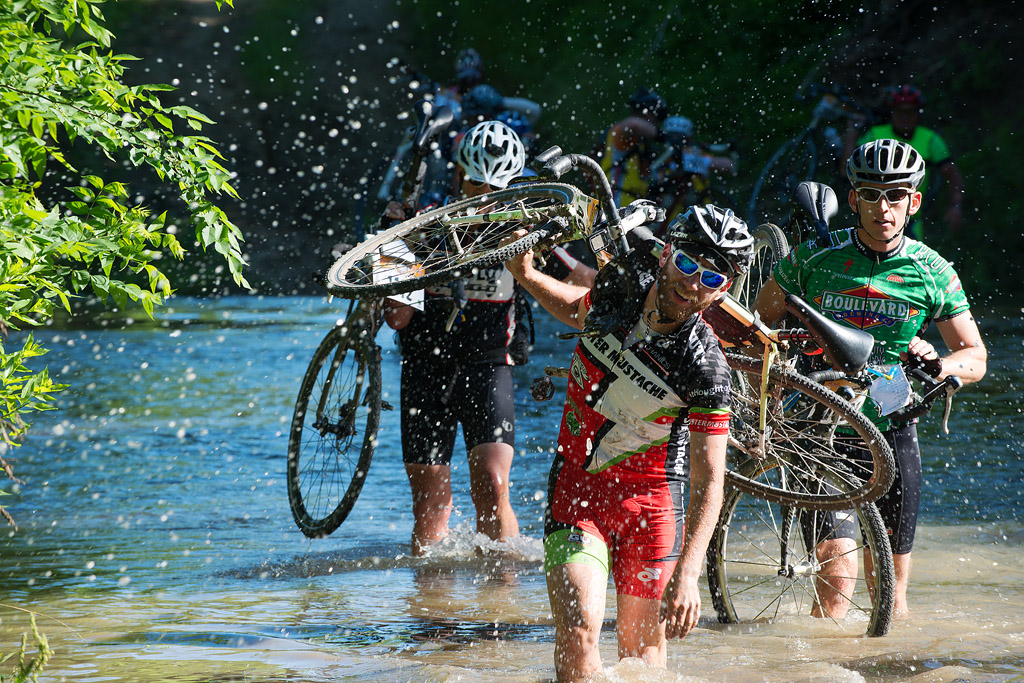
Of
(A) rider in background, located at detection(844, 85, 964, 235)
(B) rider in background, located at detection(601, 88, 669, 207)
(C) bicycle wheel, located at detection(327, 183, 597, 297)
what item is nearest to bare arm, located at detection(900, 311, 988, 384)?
(C) bicycle wheel, located at detection(327, 183, 597, 297)

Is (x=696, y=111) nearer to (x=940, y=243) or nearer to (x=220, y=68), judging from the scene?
(x=940, y=243)

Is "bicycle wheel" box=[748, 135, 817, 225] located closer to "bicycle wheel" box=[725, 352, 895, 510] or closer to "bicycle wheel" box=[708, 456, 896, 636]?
"bicycle wheel" box=[708, 456, 896, 636]

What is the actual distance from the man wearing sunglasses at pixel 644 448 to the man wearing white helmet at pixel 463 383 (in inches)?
78.9

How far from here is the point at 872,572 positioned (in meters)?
5.05

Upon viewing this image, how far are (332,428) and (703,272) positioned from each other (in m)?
3.28

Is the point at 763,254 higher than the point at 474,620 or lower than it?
higher

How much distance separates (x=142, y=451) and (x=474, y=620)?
206 inches

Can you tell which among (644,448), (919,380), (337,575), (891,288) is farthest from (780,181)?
(644,448)

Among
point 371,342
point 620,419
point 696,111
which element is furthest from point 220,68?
point 620,419

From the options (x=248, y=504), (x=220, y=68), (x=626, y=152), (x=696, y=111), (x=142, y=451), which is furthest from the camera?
(x=220, y=68)

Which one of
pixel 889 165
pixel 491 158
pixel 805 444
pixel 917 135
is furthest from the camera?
pixel 917 135

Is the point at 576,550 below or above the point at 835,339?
below

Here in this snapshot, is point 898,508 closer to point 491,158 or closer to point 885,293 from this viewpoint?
point 885,293

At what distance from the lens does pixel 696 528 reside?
12.3 ft
